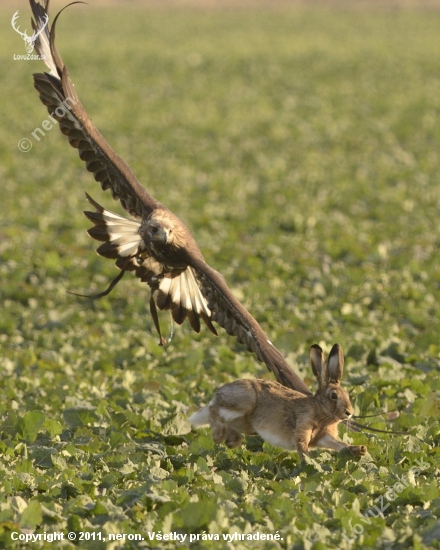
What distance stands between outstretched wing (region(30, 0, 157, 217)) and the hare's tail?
1771mm

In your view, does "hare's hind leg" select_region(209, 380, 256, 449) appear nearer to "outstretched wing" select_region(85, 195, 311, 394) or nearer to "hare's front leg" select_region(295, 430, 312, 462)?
"outstretched wing" select_region(85, 195, 311, 394)

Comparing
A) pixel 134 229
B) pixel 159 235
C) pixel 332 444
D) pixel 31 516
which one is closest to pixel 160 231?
pixel 159 235

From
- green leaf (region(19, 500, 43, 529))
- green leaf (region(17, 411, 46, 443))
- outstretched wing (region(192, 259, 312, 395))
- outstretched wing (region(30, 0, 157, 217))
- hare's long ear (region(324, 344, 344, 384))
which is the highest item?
outstretched wing (region(30, 0, 157, 217))

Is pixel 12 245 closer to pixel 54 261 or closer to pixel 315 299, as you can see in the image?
pixel 54 261

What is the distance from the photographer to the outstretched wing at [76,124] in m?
8.47

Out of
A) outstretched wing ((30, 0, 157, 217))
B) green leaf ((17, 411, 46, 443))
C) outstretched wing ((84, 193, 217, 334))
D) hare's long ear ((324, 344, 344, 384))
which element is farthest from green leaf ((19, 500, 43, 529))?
outstretched wing ((30, 0, 157, 217))

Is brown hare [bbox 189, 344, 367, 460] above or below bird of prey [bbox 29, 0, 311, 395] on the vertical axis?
below

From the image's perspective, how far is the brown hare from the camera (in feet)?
23.7

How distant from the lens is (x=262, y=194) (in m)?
18.7

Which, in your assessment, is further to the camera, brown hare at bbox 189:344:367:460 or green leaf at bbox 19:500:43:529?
brown hare at bbox 189:344:367:460

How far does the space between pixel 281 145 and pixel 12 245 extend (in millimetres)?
10650

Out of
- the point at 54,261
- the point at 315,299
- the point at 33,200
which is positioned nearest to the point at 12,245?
the point at 54,261

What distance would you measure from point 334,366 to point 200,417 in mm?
1112

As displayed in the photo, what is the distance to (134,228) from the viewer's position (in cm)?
834
